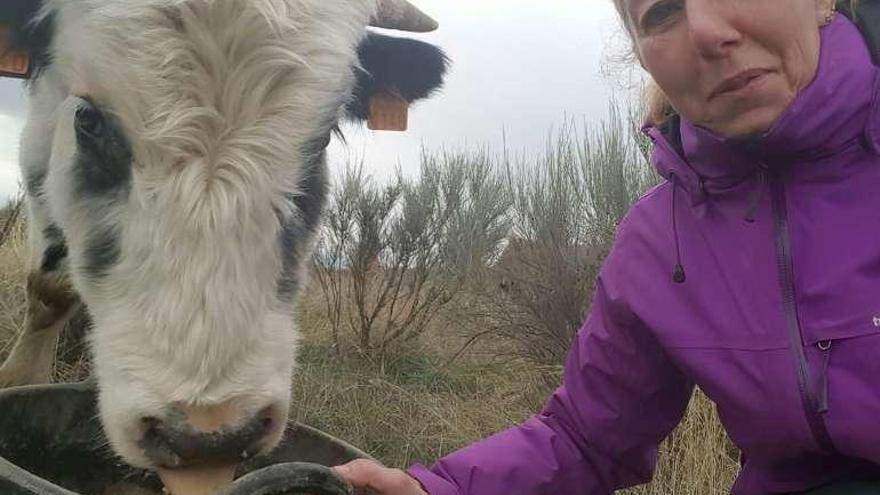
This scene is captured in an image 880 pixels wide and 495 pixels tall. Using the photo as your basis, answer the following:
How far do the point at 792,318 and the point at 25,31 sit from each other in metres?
2.64

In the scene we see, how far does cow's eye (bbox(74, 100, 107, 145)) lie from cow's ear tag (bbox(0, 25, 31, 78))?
30.5 inches

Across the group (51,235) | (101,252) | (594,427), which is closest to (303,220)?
(101,252)

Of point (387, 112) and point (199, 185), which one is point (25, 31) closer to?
point (199, 185)

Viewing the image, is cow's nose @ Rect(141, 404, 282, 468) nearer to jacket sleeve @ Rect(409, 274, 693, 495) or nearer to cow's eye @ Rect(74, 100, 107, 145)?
jacket sleeve @ Rect(409, 274, 693, 495)

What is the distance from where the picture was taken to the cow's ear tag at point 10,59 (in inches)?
134

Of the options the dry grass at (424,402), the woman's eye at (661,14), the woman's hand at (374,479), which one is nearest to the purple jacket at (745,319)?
the woman's hand at (374,479)

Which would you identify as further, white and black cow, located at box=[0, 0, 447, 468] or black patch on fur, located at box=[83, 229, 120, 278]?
black patch on fur, located at box=[83, 229, 120, 278]

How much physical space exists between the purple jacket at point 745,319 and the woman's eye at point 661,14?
10.4 inches

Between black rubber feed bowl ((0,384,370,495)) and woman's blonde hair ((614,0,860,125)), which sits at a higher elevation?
woman's blonde hair ((614,0,860,125))

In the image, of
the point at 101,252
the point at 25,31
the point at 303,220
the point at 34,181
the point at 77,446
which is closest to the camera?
the point at 101,252

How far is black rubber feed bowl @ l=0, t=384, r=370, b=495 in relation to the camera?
2.87 m

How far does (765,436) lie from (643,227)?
0.64 meters

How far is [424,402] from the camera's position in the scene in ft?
28.5

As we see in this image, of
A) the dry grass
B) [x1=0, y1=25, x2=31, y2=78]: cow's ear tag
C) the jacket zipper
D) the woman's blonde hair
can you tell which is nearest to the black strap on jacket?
the jacket zipper
